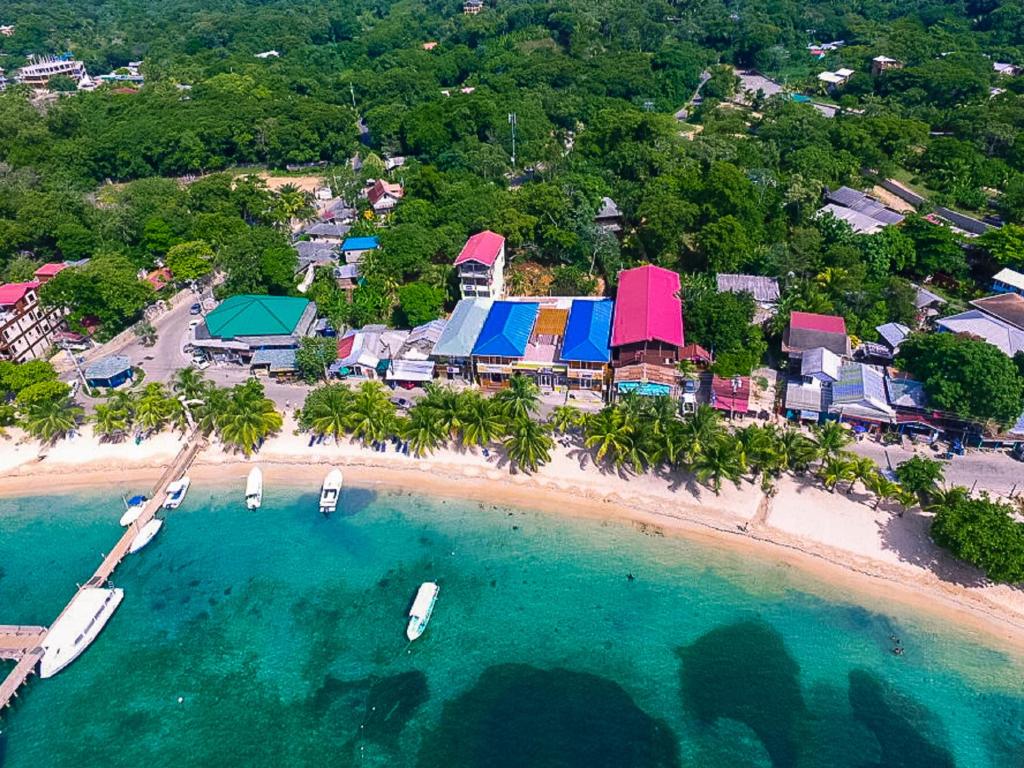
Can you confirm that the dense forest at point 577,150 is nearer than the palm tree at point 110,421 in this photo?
No

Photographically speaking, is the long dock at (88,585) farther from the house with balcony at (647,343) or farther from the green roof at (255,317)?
the house with balcony at (647,343)

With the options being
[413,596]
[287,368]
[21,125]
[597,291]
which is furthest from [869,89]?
[21,125]

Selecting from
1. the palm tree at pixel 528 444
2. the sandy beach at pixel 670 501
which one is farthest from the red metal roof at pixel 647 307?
the sandy beach at pixel 670 501

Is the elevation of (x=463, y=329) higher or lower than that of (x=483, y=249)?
lower

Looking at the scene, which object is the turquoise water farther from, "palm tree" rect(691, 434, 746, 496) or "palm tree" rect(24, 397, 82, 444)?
"palm tree" rect(24, 397, 82, 444)

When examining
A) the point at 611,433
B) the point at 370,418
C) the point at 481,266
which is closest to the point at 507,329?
the point at 481,266

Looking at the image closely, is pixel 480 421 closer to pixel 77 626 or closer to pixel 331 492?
pixel 331 492

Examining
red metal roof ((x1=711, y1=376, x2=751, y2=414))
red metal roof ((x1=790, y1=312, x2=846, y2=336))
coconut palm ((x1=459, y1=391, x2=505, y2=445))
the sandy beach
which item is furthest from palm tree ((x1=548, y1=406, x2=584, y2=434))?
red metal roof ((x1=790, y1=312, x2=846, y2=336))

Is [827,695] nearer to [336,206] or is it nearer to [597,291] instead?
[597,291]
